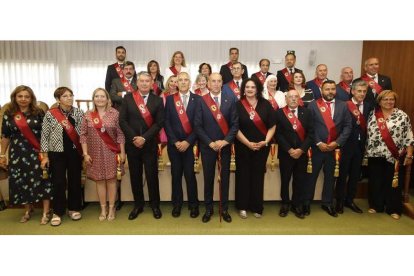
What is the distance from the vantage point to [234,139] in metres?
3.06

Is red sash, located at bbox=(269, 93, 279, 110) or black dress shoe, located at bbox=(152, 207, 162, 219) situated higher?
red sash, located at bbox=(269, 93, 279, 110)

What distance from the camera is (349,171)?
131 inches

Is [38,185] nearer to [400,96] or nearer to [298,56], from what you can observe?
[400,96]

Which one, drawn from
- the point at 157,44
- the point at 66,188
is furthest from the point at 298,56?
the point at 66,188

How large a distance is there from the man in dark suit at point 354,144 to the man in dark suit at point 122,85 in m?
2.44

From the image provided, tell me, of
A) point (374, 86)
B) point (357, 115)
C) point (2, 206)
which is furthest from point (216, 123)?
point (2, 206)

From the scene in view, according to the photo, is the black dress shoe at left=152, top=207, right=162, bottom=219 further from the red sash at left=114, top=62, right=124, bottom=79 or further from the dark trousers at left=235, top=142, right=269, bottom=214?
the red sash at left=114, top=62, right=124, bottom=79

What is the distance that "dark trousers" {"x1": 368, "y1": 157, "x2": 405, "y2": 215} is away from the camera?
10.6 ft

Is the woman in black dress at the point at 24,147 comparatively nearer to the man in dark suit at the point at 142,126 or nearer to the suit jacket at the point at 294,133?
the man in dark suit at the point at 142,126

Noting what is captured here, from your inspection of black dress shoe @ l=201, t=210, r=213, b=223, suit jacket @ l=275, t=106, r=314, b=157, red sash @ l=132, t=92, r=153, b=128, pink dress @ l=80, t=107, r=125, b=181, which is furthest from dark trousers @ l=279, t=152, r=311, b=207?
pink dress @ l=80, t=107, r=125, b=181

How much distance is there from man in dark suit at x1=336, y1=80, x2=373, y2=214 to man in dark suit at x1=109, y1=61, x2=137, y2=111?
244 cm

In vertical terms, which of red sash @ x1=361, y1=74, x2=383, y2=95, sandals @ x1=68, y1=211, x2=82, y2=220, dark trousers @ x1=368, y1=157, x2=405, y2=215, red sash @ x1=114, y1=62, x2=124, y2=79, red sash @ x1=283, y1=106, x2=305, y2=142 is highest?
red sash @ x1=114, y1=62, x2=124, y2=79

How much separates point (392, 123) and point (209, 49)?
16.7 feet

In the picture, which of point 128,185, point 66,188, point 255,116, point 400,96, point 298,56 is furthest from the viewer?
point 298,56
